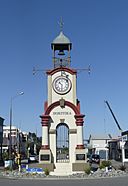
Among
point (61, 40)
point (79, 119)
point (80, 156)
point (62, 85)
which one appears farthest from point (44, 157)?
point (61, 40)

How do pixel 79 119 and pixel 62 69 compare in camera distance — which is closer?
pixel 79 119

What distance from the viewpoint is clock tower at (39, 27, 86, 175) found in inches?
1339

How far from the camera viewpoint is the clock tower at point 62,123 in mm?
34000

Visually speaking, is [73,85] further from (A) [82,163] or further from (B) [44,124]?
(A) [82,163]

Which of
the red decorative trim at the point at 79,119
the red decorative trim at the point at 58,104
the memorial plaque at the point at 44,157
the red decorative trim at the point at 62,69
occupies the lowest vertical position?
the memorial plaque at the point at 44,157

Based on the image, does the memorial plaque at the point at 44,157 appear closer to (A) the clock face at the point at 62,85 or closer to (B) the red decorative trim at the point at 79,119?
(B) the red decorative trim at the point at 79,119

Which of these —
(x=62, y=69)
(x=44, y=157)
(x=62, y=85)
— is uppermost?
(x=62, y=69)

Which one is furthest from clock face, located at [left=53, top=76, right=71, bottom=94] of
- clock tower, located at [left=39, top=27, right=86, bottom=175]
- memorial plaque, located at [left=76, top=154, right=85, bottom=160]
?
memorial plaque, located at [left=76, top=154, right=85, bottom=160]

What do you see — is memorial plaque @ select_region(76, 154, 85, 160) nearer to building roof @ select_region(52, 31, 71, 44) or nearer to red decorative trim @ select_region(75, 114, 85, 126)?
red decorative trim @ select_region(75, 114, 85, 126)

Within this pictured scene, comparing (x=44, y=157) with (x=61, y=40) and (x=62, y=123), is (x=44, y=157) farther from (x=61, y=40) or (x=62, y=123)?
(x=61, y=40)

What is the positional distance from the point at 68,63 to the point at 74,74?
5.81ft

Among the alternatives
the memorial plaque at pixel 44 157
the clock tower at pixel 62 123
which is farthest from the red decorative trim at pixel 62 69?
the memorial plaque at pixel 44 157

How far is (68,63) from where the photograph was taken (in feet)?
122

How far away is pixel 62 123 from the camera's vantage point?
115 feet
